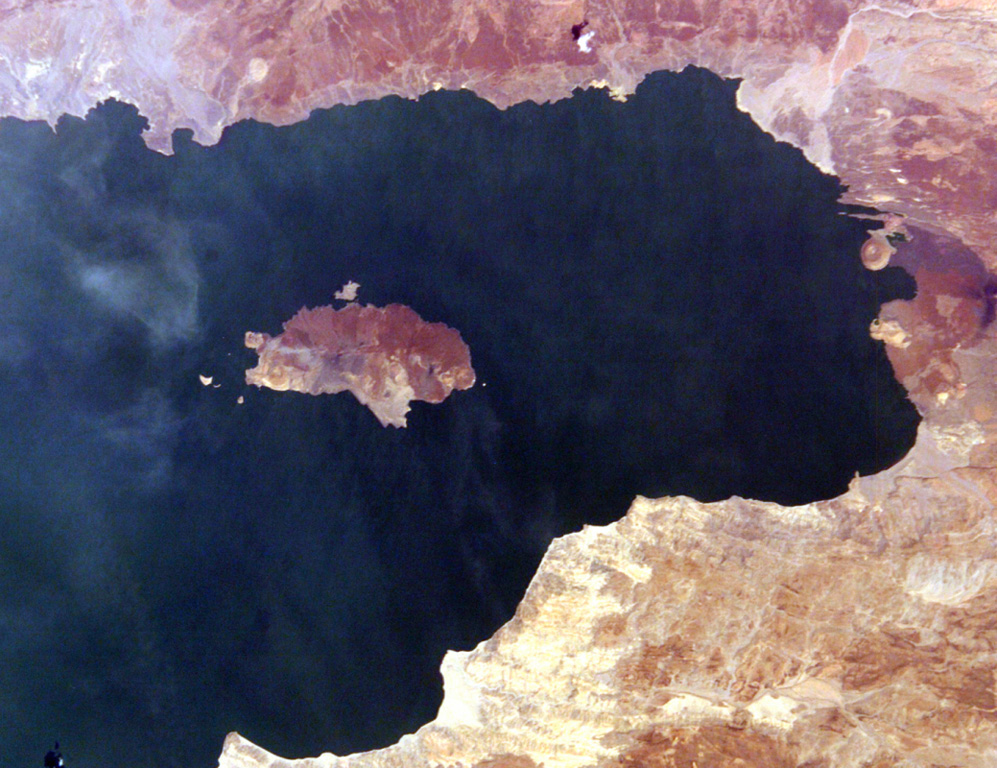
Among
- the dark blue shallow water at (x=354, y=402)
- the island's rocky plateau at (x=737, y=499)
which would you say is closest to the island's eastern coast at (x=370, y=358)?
the dark blue shallow water at (x=354, y=402)

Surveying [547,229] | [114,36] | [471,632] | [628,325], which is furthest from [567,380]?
[114,36]

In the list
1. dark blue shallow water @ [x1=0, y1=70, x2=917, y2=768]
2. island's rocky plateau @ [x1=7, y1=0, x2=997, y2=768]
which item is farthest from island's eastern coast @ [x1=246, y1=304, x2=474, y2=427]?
island's rocky plateau @ [x1=7, y1=0, x2=997, y2=768]

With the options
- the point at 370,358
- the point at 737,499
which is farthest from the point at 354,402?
the point at 737,499

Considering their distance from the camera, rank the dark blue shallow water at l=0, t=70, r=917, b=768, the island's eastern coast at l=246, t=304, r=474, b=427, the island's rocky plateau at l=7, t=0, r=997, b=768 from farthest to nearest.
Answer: the island's eastern coast at l=246, t=304, r=474, b=427 → the dark blue shallow water at l=0, t=70, r=917, b=768 → the island's rocky plateau at l=7, t=0, r=997, b=768

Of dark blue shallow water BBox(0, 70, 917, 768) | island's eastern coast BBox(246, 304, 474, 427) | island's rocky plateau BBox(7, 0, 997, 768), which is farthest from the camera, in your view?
island's eastern coast BBox(246, 304, 474, 427)

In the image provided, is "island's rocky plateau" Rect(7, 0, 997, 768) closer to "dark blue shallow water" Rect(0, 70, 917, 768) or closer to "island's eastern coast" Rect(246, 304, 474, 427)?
"dark blue shallow water" Rect(0, 70, 917, 768)

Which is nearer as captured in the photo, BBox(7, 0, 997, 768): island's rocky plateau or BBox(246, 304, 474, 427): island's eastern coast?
BBox(7, 0, 997, 768): island's rocky plateau

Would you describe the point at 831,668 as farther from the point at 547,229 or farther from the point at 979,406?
the point at 547,229
